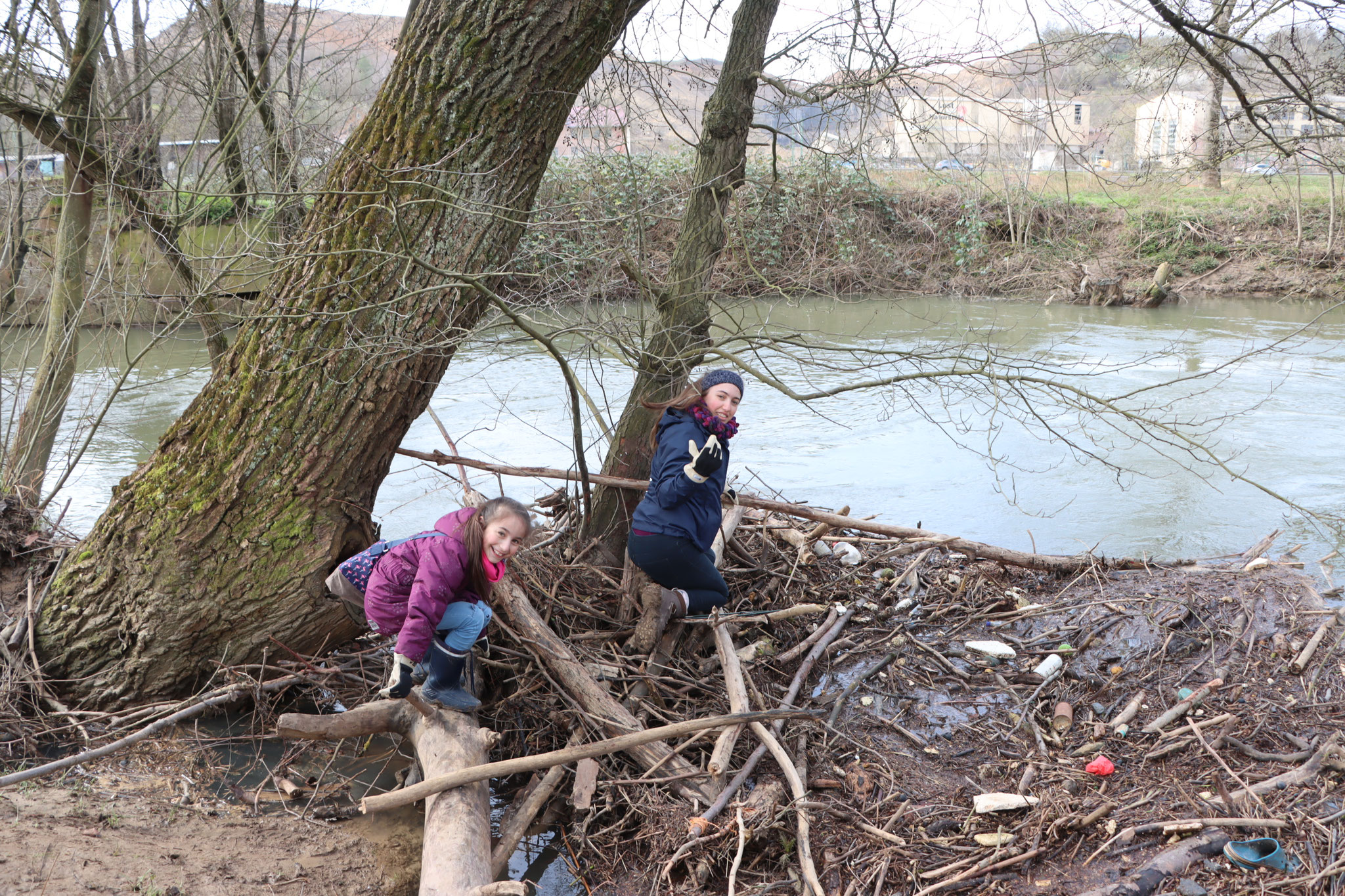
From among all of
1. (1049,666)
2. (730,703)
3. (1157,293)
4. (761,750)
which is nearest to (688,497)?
(730,703)

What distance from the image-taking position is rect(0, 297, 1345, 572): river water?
6824 millimetres

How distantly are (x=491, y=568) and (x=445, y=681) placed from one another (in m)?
0.53

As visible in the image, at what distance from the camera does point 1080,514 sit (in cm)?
757

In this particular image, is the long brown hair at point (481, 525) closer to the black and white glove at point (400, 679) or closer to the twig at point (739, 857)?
the black and white glove at point (400, 679)

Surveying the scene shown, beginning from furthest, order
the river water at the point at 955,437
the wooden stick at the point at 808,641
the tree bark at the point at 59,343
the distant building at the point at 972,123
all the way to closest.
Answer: the river water at the point at 955,437 < the tree bark at the point at 59,343 < the distant building at the point at 972,123 < the wooden stick at the point at 808,641

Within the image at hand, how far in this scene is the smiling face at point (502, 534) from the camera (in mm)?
3727

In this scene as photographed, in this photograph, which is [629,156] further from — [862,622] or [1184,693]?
[1184,693]

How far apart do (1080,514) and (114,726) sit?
258 inches

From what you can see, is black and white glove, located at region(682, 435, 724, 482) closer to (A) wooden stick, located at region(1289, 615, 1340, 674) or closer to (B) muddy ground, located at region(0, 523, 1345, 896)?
(B) muddy ground, located at region(0, 523, 1345, 896)

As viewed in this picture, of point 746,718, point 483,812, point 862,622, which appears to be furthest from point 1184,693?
point 483,812

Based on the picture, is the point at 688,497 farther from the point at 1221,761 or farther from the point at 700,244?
the point at 1221,761

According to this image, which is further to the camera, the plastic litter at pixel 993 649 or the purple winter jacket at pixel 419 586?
the plastic litter at pixel 993 649

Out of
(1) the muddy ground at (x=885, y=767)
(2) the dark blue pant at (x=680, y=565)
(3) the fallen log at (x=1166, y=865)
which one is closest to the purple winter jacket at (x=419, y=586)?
(1) the muddy ground at (x=885, y=767)

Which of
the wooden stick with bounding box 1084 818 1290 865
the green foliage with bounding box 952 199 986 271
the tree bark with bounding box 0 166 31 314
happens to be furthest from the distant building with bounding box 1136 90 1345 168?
the green foliage with bounding box 952 199 986 271
